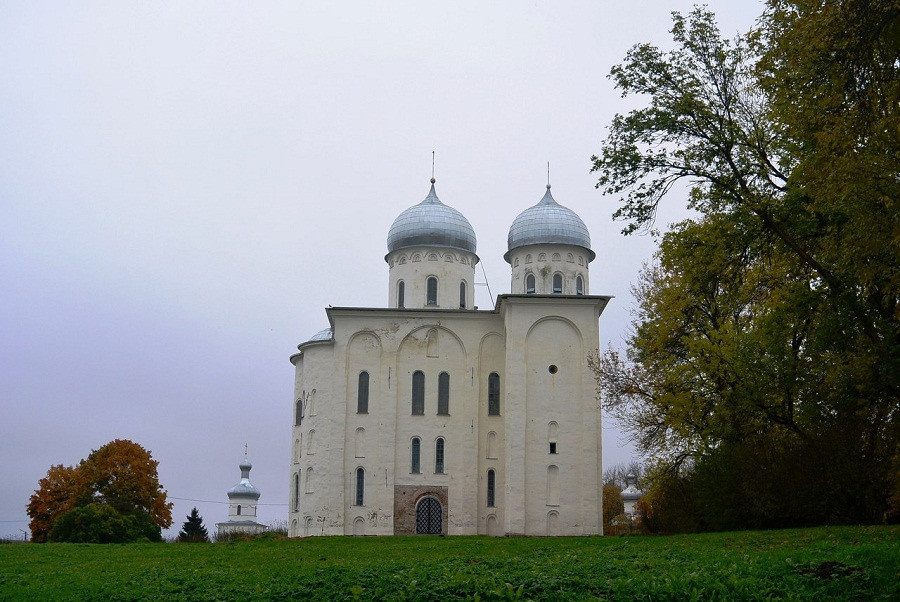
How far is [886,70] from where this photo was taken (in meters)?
12.8

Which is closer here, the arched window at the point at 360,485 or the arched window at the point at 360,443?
the arched window at the point at 360,485

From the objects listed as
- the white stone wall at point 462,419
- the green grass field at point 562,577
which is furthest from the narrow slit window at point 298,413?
the green grass field at point 562,577

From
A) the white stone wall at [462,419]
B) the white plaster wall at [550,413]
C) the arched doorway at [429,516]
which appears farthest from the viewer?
the arched doorway at [429,516]

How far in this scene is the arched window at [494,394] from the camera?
112 feet

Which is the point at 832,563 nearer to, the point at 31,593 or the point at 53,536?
the point at 31,593

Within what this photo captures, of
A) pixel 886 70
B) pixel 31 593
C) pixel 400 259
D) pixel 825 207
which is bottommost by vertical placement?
pixel 31 593

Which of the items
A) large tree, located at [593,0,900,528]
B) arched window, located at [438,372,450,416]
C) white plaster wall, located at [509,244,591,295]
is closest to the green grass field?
large tree, located at [593,0,900,528]

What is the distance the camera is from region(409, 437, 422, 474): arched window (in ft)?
111

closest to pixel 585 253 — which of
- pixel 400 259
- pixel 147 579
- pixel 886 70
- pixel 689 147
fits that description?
pixel 400 259

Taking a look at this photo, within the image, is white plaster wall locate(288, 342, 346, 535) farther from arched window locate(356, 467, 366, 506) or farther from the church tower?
the church tower

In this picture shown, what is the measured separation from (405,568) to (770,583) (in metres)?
4.41

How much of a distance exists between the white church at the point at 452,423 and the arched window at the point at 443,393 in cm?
5

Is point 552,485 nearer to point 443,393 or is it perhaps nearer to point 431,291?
point 443,393

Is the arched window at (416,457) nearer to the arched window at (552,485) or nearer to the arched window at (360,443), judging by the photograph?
the arched window at (360,443)
